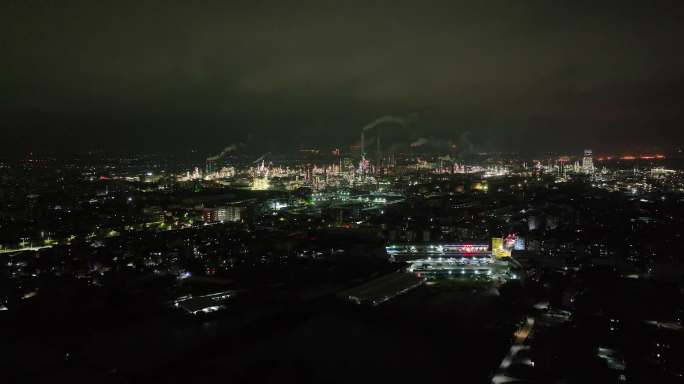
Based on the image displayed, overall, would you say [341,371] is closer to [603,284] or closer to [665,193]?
[603,284]

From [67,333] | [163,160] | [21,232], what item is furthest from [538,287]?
[163,160]

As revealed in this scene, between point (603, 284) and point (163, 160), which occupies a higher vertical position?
point (163, 160)

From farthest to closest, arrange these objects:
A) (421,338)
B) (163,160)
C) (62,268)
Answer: (163,160) < (62,268) < (421,338)

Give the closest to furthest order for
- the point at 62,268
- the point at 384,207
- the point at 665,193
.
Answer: the point at 62,268, the point at 384,207, the point at 665,193

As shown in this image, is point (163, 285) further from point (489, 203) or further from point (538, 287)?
point (489, 203)

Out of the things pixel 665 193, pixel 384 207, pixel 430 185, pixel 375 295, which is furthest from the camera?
pixel 430 185

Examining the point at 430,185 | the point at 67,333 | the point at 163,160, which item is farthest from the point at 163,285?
the point at 163,160

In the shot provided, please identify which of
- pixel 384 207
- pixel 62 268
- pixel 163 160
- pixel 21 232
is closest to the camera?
pixel 62 268

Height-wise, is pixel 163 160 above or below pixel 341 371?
above

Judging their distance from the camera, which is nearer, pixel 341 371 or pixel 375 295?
pixel 341 371
